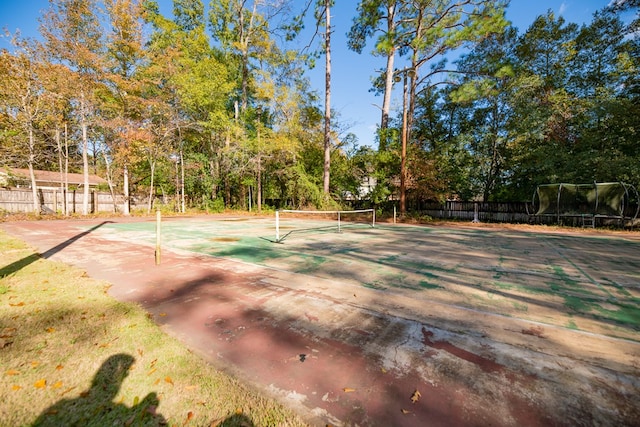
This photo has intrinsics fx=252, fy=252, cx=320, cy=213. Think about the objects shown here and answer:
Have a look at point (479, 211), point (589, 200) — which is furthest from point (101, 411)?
point (479, 211)

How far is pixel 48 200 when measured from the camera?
1712 centimetres

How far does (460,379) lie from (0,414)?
2963 millimetres

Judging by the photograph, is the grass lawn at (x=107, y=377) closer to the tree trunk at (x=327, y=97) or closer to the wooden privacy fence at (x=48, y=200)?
the tree trunk at (x=327, y=97)

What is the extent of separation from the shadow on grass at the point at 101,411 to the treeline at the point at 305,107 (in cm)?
1666

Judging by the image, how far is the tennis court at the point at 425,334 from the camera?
163 centimetres

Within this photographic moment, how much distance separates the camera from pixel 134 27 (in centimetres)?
1684

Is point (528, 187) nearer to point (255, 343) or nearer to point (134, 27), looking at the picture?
point (255, 343)

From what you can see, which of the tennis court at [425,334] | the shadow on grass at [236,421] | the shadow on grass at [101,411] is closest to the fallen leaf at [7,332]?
the tennis court at [425,334]

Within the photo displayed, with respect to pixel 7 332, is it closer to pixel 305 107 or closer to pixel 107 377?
pixel 107 377

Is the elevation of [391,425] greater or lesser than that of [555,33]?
lesser

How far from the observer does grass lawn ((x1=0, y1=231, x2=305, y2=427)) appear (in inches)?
59.7

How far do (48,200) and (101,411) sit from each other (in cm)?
2323

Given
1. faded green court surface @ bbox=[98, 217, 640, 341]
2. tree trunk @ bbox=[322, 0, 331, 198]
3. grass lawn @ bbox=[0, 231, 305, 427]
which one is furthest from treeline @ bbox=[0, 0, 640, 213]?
grass lawn @ bbox=[0, 231, 305, 427]

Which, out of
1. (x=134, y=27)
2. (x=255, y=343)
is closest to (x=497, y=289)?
(x=255, y=343)
